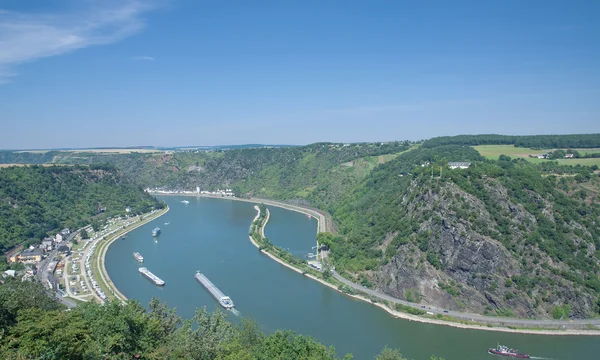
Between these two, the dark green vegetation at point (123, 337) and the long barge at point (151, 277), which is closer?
the dark green vegetation at point (123, 337)

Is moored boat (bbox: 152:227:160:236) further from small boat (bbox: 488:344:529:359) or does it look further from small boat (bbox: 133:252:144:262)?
small boat (bbox: 488:344:529:359)

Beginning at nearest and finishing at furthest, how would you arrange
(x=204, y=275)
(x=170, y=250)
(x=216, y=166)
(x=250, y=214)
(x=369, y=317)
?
(x=369, y=317)
(x=204, y=275)
(x=170, y=250)
(x=250, y=214)
(x=216, y=166)

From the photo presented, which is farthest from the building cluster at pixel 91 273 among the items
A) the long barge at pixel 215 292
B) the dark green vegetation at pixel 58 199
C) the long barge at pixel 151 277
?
the long barge at pixel 215 292

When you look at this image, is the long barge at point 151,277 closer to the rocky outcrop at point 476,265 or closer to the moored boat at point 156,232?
the moored boat at point 156,232

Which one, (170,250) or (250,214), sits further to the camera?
(250,214)

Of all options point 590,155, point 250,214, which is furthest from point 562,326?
point 250,214

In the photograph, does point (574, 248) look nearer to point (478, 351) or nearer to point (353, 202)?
point (478, 351)
